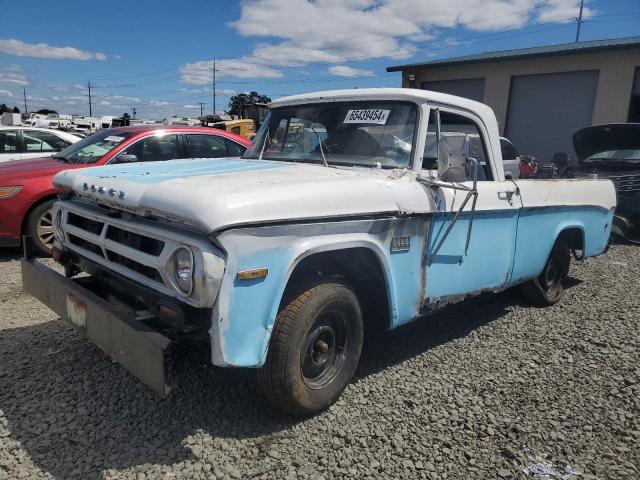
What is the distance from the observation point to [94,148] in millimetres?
6758

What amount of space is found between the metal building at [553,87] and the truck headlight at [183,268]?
1593 cm

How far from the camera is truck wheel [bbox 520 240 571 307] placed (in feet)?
16.5

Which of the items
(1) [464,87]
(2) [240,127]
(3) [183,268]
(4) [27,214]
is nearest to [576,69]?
(1) [464,87]

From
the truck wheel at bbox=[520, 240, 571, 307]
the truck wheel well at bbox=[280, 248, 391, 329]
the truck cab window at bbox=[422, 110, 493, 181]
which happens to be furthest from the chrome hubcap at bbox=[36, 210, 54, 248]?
the truck wheel at bbox=[520, 240, 571, 307]

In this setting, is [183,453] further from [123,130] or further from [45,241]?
[123,130]

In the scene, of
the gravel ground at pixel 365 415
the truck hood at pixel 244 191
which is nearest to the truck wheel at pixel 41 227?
the gravel ground at pixel 365 415

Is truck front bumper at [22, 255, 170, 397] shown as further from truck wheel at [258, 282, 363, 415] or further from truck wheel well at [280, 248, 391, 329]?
truck wheel well at [280, 248, 391, 329]

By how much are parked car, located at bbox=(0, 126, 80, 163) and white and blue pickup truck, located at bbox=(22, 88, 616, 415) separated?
20.9ft

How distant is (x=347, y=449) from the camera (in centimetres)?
268

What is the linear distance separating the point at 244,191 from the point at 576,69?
16.4 meters

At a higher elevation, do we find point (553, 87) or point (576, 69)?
point (576, 69)

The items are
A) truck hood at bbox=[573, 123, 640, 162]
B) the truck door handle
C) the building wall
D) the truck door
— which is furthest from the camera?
the building wall

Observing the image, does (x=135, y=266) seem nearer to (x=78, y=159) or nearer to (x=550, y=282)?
(x=550, y=282)

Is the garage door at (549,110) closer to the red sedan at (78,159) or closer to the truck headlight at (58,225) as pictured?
the red sedan at (78,159)
